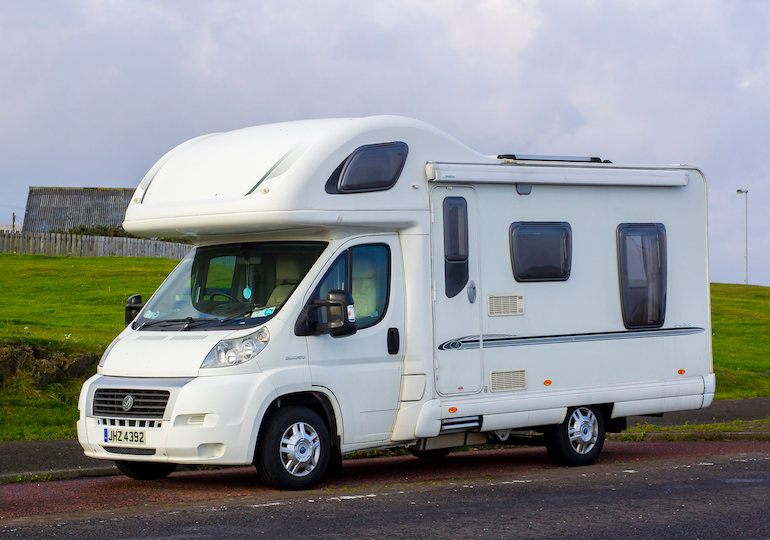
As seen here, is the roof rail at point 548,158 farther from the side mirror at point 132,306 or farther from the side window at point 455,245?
the side mirror at point 132,306

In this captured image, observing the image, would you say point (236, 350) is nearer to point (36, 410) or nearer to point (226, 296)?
point (226, 296)

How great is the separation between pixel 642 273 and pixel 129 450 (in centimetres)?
599

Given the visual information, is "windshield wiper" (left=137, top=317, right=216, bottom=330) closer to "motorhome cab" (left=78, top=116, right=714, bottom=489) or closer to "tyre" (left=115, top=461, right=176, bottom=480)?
"motorhome cab" (left=78, top=116, right=714, bottom=489)

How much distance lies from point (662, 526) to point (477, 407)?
2920mm

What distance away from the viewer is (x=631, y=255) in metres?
11.0

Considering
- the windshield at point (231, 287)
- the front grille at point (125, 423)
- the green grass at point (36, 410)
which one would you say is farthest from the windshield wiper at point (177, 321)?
the green grass at point (36, 410)

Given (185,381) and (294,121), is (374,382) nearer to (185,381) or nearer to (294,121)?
→ (185,381)

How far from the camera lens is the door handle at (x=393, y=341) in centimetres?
923

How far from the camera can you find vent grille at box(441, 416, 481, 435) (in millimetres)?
9523

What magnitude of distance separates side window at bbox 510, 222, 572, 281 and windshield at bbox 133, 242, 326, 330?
89.5 inches

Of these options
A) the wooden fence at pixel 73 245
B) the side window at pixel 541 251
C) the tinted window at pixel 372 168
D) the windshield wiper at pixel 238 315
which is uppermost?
the wooden fence at pixel 73 245

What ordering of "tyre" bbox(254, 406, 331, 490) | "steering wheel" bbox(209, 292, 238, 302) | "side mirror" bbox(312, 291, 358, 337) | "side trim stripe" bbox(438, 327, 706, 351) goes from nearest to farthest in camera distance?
"tyre" bbox(254, 406, 331, 490) → "side mirror" bbox(312, 291, 358, 337) → "steering wheel" bbox(209, 292, 238, 302) → "side trim stripe" bbox(438, 327, 706, 351)

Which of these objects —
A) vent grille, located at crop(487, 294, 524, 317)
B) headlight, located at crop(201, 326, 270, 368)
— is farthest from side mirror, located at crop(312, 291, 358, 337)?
vent grille, located at crop(487, 294, 524, 317)

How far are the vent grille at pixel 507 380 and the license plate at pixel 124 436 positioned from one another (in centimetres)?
352
